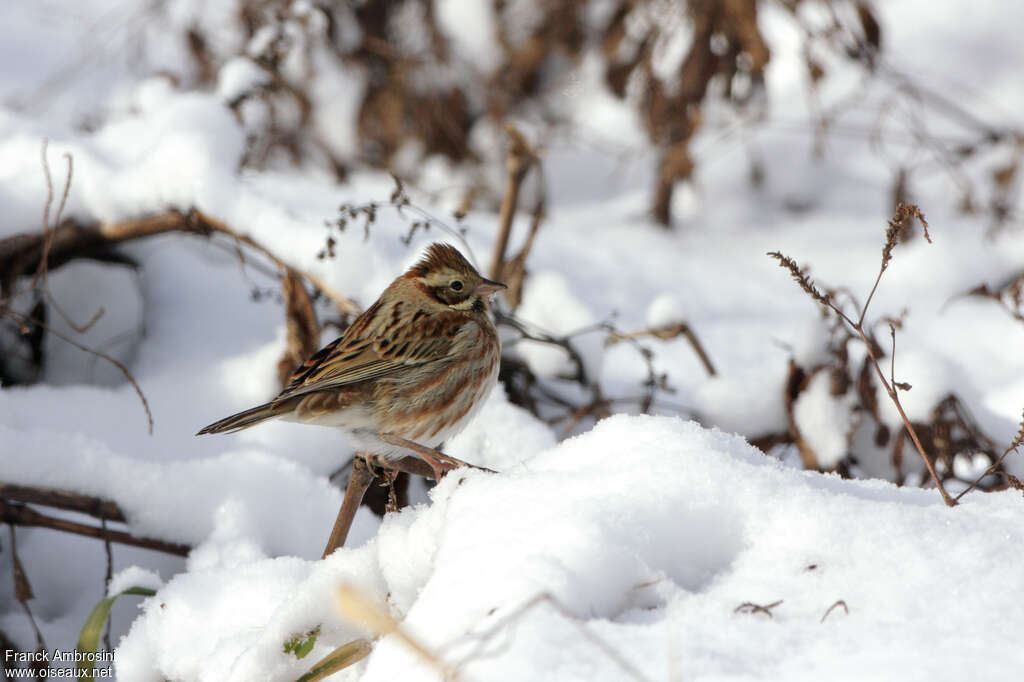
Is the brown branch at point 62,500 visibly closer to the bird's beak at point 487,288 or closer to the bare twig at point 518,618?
the bird's beak at point 487,288

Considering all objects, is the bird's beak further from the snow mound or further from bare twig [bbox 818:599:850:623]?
bare twig [bbox 818:599:850:623]

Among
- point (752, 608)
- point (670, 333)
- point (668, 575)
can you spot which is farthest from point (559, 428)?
point (752, 608)

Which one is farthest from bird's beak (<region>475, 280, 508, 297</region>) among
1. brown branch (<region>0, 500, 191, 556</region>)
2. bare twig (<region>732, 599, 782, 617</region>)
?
bare twig (<region>732, 599, 782, 617</region>)

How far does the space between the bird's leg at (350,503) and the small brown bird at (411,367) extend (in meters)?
0.15

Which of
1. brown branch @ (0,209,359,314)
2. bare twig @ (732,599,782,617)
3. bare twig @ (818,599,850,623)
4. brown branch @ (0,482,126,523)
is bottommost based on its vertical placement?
bare twig @ (818,599,850,623)

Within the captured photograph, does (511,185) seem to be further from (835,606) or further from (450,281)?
(835,606)

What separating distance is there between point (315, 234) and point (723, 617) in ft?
7.36

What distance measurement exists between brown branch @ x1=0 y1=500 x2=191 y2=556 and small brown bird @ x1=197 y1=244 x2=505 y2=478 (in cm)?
53

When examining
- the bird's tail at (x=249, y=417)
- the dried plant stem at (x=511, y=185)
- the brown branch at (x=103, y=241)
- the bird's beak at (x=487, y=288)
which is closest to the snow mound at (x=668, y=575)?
A: the bird's tail at (x=249, y=417)

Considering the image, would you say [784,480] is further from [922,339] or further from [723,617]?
[922,339]

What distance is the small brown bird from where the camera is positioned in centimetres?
252

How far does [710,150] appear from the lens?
590cm

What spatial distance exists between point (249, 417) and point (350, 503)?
37 centimetres

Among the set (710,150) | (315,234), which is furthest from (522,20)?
(315,234)
